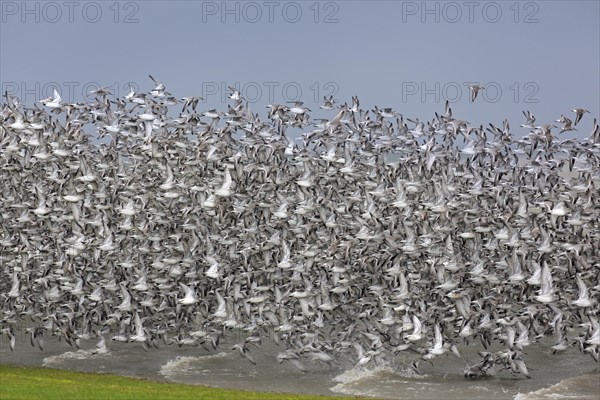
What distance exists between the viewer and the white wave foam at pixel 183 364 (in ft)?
125

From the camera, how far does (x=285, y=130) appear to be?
38.0 meters

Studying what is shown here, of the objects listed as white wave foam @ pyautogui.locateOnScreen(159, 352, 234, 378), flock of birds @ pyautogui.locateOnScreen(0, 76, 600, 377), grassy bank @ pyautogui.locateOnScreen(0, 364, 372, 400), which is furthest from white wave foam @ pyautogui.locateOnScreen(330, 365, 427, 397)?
white wave foam @ pyautogui.locateOnScreen(159, 352, 234, 378)

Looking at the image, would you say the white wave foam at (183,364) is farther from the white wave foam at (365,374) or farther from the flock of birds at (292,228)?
the white wave foam at (365,374)

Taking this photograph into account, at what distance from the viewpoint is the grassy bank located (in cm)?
2808

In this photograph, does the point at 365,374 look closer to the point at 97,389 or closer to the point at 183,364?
the point at 183,364

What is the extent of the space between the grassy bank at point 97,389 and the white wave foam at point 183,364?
101 inches

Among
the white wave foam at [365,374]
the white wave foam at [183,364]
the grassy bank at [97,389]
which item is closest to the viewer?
the grassy bank at [97,389]

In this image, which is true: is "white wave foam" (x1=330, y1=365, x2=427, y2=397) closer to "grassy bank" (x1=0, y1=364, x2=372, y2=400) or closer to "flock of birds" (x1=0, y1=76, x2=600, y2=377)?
"flock of birds" (x1=0, y1=76, x2=600, y2=377)

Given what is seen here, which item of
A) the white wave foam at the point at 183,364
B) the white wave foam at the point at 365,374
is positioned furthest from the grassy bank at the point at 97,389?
the white wave foam at the point at 365,374

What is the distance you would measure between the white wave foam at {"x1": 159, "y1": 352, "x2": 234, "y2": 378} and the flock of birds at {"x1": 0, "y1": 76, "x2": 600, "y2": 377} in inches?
43.5

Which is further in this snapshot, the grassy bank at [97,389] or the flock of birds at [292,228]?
the flock of birds at [292,228]

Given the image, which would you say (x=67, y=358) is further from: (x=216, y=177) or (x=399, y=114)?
(x=399, y=114)

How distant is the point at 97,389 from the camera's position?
97.2 feet

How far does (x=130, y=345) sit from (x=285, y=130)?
11422 millimetres
